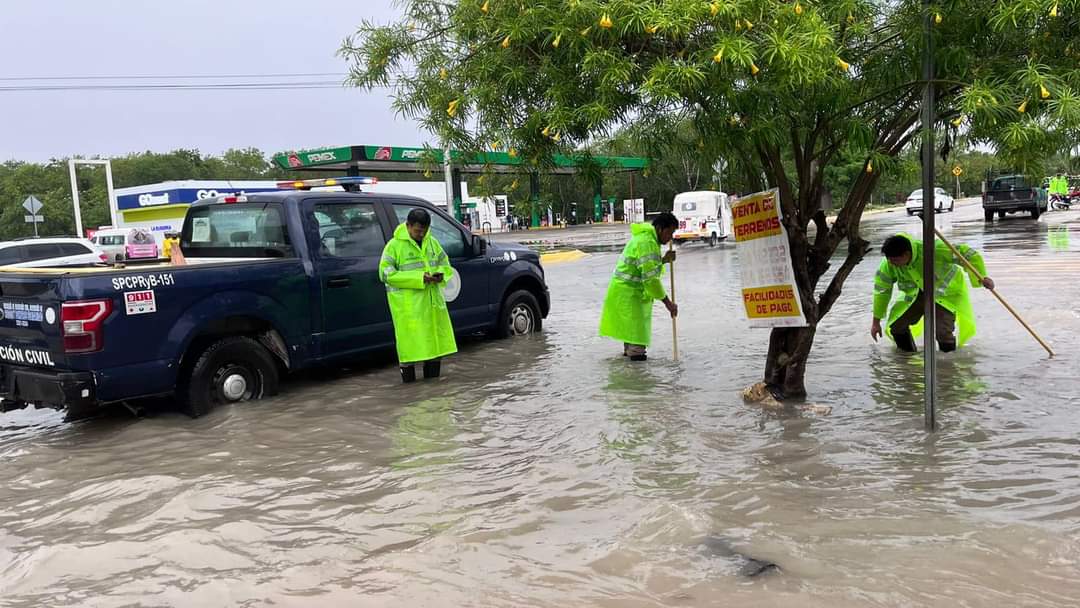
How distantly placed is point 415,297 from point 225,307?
1.62 m

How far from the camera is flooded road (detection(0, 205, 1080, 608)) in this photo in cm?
355

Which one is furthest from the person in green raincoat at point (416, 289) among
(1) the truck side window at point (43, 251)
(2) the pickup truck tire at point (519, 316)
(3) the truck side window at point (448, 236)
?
(1) the truck side window at point (43, 251)

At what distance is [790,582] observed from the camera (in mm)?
3447

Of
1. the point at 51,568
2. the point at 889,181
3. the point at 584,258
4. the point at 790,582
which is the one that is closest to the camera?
the point at 790,582

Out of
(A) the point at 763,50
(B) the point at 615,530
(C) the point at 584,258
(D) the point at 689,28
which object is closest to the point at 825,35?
(A) the point at 763,50

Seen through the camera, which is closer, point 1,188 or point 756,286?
point 756,286

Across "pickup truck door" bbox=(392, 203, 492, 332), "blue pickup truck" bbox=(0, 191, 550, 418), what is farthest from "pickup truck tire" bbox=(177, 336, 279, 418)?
"pickup truck door" bbox=(392, 203, 492, 332)

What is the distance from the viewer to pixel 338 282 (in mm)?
7301

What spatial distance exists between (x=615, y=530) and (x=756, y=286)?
270 centimetres

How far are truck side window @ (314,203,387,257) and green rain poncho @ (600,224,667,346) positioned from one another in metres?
2.35

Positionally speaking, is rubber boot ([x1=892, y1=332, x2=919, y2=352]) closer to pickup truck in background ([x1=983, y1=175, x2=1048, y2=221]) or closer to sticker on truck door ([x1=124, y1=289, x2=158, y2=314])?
sticker on truck door ([x1=124, y1=289, x2=158, y2=314])

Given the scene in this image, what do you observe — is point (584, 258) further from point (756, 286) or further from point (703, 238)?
point (756, 286)

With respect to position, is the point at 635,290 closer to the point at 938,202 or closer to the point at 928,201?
the point at 928,201

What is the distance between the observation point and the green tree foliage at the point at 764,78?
13.4 feet
